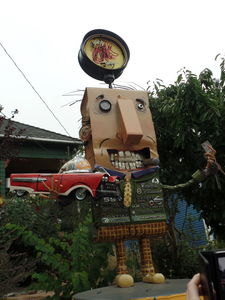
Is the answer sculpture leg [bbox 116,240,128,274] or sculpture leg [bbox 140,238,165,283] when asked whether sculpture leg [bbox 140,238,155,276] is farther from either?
sculpture leg [bbox 116,240,128,274]

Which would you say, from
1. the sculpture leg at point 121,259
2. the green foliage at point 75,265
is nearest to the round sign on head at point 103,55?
the green foliage at point 75,265

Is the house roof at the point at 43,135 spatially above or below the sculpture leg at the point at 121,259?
above

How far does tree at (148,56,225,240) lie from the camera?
154 inches

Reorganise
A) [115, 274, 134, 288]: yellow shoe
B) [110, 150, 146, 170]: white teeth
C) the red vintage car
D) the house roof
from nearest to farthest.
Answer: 1. [115, 274, 134, 288]: yellow shoe
2. the red vintage car
3. [110, 150, 146, 170]: white teeth
4. the house roof

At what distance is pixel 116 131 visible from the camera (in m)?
3.53

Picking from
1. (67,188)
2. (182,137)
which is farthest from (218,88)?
(67,188)

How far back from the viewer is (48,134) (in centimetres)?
853

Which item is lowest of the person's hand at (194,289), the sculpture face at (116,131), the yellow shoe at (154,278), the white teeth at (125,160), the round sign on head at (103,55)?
the yellow shoe at (154,278)

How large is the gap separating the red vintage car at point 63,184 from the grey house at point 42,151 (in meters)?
4.52

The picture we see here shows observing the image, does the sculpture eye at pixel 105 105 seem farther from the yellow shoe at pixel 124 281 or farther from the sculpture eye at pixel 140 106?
the yellow shoe at pixel 124 281

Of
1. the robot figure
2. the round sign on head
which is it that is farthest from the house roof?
the robot figure

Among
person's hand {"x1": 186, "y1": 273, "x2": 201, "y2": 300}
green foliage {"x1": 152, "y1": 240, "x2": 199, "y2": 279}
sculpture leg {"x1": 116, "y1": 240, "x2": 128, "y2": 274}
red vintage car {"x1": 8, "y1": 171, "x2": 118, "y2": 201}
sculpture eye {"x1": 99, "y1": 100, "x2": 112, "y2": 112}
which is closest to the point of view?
person's hand {"x1": 186, "y1": 273, "x2": 201, "y2": 300}

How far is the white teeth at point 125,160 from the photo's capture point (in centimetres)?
343

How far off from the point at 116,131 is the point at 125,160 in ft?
1.13
